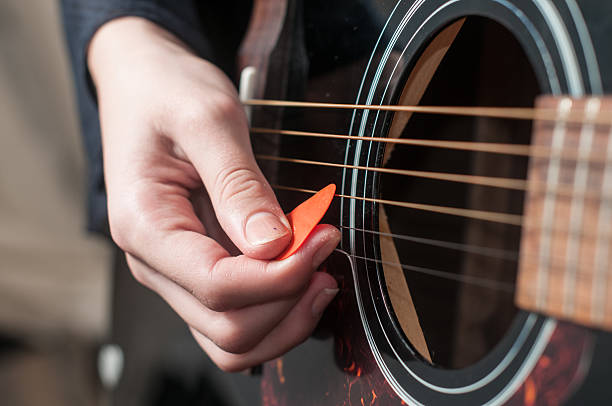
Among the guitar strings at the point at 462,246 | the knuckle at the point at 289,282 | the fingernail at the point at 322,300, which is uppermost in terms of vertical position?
the guitar strings at the point at 462,246

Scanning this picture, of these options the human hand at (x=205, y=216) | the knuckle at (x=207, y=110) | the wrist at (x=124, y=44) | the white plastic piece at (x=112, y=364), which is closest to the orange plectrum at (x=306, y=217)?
the human hand at (x=205, y=216)

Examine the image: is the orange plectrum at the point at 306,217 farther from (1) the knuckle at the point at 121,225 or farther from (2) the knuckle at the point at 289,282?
(1) the knuckle at the point at 121,225

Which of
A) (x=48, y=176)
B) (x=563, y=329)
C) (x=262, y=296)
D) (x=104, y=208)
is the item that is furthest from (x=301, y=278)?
(x=48, y=176)

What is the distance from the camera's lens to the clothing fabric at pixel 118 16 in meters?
0.62

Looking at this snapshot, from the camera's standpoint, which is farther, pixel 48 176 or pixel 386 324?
pixel 48 176

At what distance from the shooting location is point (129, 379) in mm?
850

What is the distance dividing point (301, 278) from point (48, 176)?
43.7 inches

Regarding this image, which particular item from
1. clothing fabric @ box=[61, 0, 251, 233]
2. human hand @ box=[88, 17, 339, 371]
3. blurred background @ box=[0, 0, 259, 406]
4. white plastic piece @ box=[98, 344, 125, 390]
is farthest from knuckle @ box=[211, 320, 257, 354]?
blurred background @ box=[0, 0, 259, 406]

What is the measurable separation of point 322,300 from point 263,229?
0.34 feet

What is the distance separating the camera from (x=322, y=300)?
445 mm

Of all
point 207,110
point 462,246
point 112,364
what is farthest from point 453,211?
point 112,364

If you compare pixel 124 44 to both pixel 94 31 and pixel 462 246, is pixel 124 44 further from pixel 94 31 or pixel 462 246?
pixel 462 246

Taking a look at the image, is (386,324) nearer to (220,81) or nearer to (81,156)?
(220,81)

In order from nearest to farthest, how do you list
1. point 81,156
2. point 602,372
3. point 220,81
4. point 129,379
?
point 602,372
point 220,81
point 129,379
point 81,156
